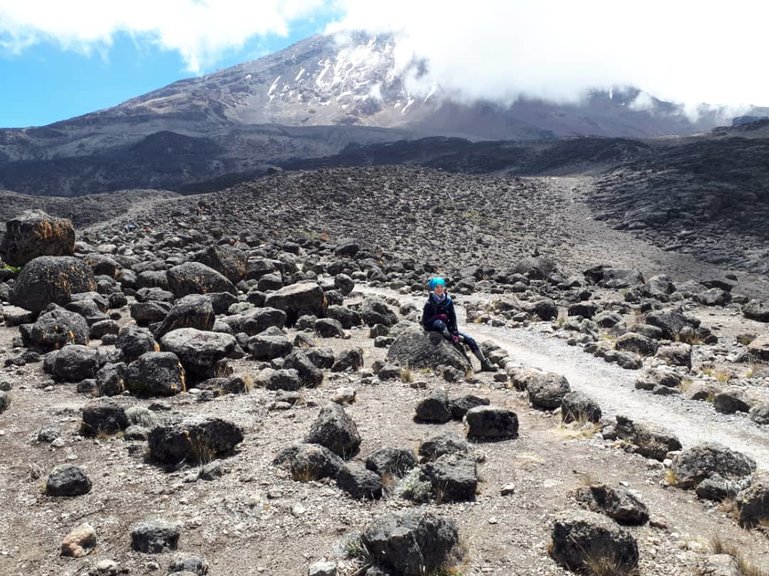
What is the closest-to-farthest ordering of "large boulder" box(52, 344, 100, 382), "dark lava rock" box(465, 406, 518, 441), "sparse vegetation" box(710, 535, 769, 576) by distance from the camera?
"sparse vegetation" box(710, 535, 769, 576) < "dark lava rock" box(465, 406, 518, 441) < "large boulder" box(52, 344, 100, 382)

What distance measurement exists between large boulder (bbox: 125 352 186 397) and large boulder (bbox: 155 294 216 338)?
2.34 meters

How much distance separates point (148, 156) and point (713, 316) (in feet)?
A: 424

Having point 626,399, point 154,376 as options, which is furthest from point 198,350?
point 626,399

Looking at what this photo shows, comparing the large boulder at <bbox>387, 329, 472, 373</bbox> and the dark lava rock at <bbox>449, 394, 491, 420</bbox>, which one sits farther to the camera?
the large boulder at <bbox>387, 329, 472, 373</bbox>

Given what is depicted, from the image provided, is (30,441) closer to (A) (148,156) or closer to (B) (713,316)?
(B) (713,316)

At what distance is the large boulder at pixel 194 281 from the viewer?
51.1 feet

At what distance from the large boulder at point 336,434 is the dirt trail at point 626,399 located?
3.91 meters

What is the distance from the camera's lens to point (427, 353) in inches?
426

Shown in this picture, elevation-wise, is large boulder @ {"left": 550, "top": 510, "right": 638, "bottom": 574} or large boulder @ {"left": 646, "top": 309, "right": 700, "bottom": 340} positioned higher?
large boulder @ {"left": 550, "top": 510, "right": 638, "bottom": 574}

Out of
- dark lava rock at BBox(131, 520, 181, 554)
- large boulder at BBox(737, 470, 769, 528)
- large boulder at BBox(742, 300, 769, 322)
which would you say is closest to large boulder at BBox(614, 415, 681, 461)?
large boulder at BBox(737, 470, 769, 528)

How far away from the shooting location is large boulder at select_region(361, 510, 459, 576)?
4.49 m

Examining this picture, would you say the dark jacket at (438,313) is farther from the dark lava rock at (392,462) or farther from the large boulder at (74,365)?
the large boulder at (74,365)

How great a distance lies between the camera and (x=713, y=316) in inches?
673

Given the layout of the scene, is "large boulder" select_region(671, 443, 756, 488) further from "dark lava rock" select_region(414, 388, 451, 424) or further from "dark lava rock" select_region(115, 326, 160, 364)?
"dark lava rock" select_region(115, 326, 160, 364)
